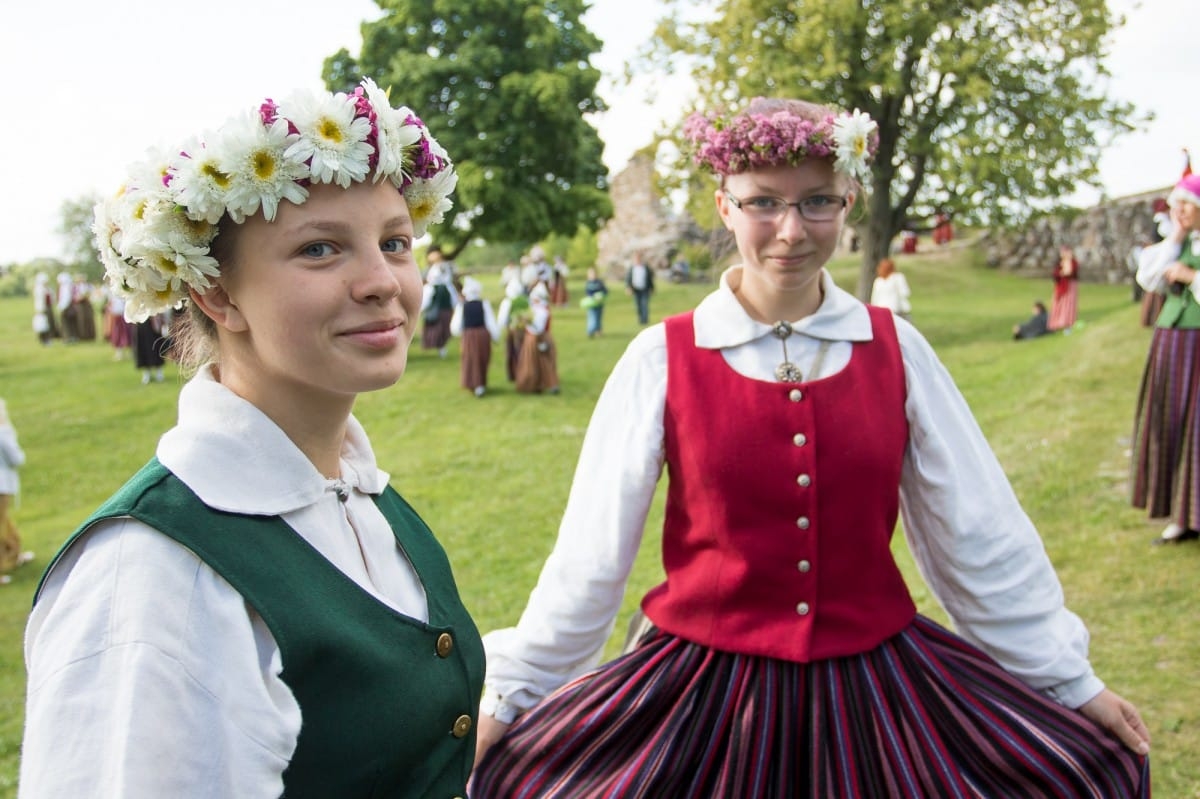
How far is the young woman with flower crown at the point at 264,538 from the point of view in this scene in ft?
3.64

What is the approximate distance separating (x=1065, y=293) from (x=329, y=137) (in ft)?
55.6

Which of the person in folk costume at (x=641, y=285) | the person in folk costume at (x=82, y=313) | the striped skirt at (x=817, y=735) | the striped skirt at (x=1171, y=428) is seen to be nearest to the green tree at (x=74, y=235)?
the person in folk costume at (x=82, y=313)

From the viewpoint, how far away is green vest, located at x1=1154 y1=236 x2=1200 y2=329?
5.24 metres

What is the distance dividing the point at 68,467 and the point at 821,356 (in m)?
10.3

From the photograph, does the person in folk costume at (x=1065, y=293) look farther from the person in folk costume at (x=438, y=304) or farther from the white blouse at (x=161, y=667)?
the white blouse at (x=161, y=667)

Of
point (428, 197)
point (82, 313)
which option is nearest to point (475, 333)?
point (428, 197)

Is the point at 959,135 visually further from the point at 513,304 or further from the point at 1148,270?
the point at 1148,270

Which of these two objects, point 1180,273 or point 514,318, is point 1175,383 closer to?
point 1180,273

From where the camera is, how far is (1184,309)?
5371mm

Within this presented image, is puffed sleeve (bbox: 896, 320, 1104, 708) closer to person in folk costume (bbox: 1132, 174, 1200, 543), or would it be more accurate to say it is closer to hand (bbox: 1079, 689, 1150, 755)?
hand (bbox: 1079, 689, 1150, 755)

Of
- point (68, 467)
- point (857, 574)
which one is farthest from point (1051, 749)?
point (68, 467)

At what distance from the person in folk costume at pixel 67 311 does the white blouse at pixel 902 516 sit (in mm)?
22471

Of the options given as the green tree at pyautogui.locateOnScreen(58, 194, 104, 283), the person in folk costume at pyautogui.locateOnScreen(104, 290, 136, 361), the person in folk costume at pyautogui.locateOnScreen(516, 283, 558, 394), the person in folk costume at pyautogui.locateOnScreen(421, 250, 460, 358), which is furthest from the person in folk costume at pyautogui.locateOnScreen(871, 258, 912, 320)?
the green tree at pyautogui.locateOnScreen(58, 194, 104, 283)

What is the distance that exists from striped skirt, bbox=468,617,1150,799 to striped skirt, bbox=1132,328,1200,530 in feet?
11.5
